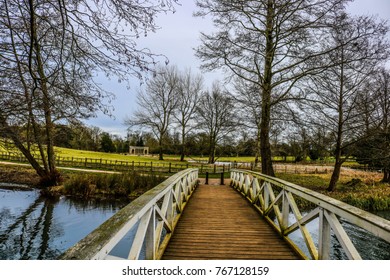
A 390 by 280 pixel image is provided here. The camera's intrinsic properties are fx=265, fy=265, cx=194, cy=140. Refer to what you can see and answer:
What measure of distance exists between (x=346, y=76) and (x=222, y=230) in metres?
12.2

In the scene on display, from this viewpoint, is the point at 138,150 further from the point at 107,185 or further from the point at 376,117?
the point at 376,117

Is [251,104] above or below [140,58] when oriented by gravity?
above

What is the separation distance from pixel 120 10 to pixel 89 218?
8.46 meters

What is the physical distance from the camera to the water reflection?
21.6 feet

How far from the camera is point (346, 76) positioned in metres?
Answer: 13.1

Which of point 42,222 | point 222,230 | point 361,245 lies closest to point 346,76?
point 361,245

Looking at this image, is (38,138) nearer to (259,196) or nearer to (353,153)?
(259,196)

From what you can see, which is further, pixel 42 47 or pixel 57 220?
pixel 57 220

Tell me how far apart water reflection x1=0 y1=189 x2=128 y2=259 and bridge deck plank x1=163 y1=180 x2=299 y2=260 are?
3802mm

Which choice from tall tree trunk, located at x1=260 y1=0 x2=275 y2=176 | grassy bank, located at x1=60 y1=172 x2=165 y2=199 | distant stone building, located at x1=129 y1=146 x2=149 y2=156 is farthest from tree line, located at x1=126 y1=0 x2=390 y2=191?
distant stone building, located at x1=129 y1=146 x2=149 y2=156
